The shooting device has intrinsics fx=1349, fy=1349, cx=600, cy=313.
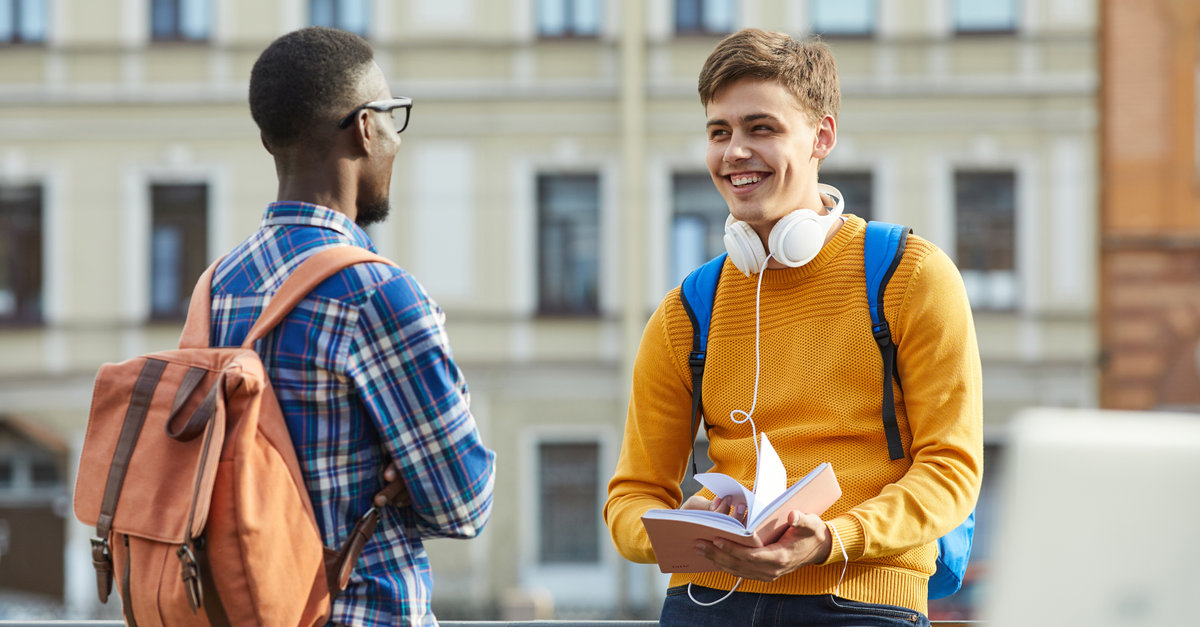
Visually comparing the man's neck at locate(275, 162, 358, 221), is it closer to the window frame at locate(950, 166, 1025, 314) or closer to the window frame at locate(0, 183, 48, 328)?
the window frame at locate(950, 166, 1025, 314)

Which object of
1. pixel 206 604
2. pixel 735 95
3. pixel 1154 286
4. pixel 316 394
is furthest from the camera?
pixel 1154 286

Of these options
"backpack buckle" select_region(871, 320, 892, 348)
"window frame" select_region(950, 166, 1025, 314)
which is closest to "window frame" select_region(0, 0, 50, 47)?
"window frame" select_region(950, 166, 1025, 314)

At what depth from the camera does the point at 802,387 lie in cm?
242

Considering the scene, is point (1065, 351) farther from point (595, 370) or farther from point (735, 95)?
point (735, 95)

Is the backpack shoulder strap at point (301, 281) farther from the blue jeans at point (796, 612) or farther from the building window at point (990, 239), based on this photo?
the building window at point (990, 239)

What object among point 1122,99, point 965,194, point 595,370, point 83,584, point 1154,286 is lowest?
point 83,584

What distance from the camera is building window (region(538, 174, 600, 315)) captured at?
49.1 ft

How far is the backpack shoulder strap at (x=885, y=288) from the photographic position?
2332mm

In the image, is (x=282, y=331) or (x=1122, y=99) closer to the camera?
(x=282, y=331)

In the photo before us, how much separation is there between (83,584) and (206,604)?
13.8 m

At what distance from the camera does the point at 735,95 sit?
8.24ft

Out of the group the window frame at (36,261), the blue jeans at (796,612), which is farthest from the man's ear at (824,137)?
the window frame at (36,261)

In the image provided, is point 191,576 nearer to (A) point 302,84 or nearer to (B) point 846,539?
(A) point 302,84

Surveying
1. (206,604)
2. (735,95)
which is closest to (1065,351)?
(735,95)
